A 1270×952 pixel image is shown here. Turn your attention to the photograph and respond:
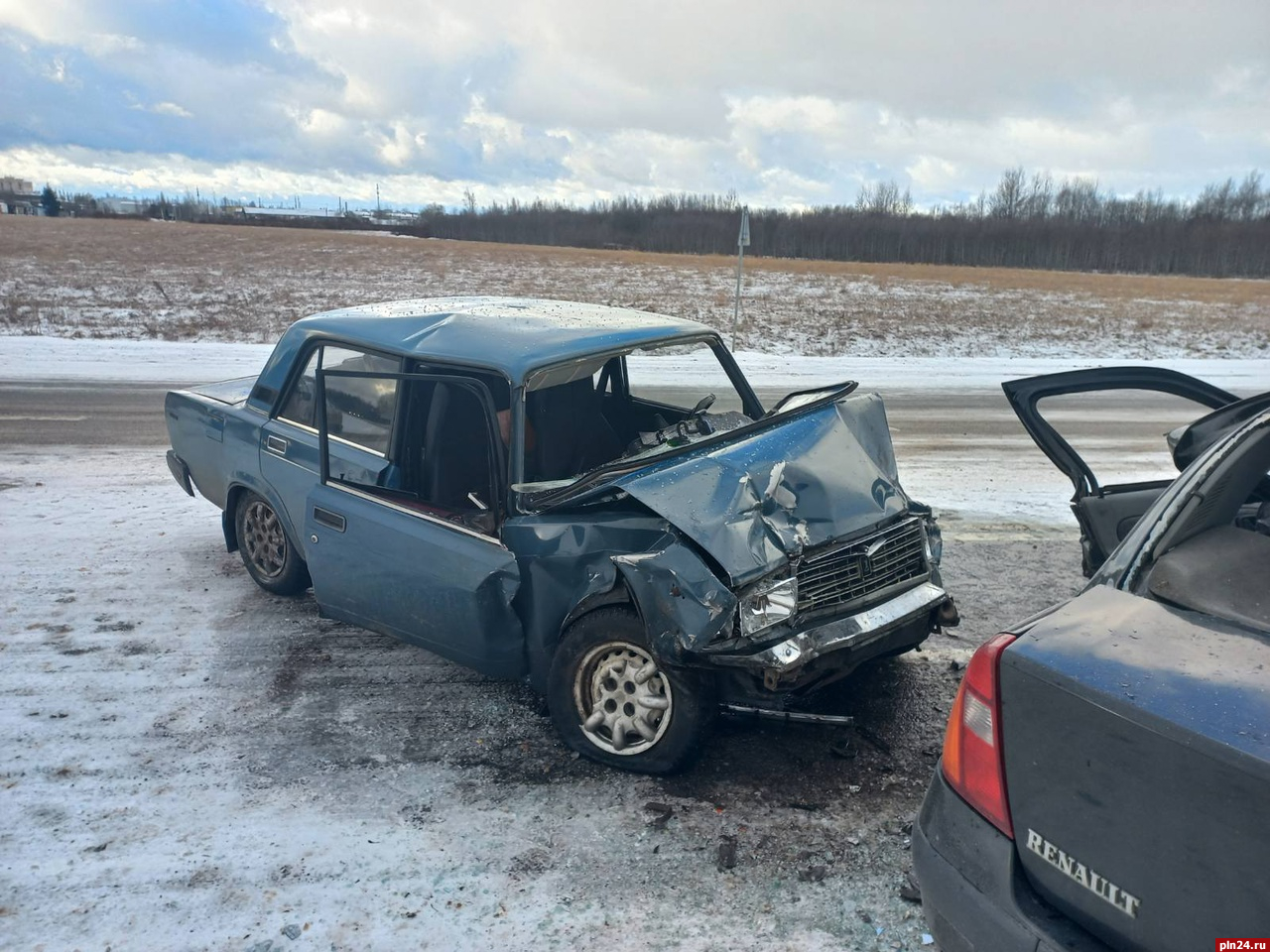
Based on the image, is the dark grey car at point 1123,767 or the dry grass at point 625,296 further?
the dry grass at point 625,296

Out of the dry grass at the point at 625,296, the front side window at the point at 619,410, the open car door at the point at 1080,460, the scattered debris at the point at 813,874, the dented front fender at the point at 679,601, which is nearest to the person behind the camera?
the scattered debris at the point at 813,874

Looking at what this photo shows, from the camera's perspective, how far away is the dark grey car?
1.54 metres

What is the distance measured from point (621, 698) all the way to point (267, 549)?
2.70 meters

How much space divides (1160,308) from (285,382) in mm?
34886

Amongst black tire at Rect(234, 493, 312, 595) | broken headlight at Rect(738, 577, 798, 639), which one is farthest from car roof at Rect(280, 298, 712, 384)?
broken headlight at Rect(738, 577, 798, 639)

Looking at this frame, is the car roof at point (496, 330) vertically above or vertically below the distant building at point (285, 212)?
below

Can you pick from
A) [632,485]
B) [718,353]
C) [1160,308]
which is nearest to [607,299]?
[1160,308]

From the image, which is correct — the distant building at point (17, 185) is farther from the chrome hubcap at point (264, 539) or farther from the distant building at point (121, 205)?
the chrome hubcap at point (264, 539)

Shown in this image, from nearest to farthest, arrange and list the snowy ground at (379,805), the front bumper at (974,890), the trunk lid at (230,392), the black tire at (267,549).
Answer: the front bumper at (974,890)
the snowy ground at (379,805)
the black tire at (267,549)
the trunk lid at (230,392)

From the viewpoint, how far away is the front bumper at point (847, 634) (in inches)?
118

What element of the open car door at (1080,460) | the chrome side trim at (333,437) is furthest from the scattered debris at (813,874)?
the chrome side trim at (333,437)

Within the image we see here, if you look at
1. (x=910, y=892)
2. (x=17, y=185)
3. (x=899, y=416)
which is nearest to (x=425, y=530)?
(x=910, y=892)

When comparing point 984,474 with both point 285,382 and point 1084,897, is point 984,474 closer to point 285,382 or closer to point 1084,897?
point 285,382

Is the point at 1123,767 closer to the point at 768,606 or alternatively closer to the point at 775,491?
the point at 768,606
